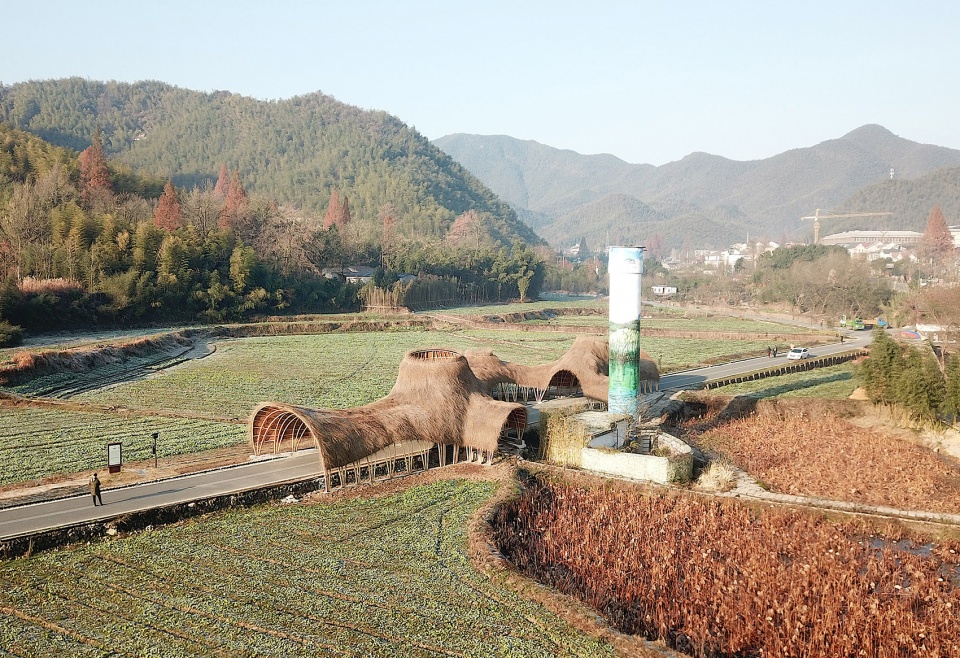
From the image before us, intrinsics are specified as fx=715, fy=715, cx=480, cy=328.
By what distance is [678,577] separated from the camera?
37.6 ft

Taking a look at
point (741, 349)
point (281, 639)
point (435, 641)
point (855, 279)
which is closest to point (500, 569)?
point (435, 641)

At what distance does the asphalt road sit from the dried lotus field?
17.3 feet

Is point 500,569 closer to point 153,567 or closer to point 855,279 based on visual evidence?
Answer: point 153,567

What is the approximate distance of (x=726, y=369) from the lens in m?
33.1

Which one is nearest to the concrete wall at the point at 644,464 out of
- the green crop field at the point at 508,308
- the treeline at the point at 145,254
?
the treeline at the point at 145,254

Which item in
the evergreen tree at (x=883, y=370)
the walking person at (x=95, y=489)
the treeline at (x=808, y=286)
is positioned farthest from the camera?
the treeline at (x=808, y=286)

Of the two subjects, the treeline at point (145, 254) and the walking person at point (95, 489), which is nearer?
the walking person at point (95, 489)

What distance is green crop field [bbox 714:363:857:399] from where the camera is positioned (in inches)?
1077

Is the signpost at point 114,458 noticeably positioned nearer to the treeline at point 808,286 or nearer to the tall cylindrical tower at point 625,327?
the tall cylindrical tower at point 625,327

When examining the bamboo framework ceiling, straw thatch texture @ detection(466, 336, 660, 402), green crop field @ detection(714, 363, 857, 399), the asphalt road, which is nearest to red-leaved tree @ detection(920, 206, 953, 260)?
green crop field @ detection(714, 363, 857, 399)

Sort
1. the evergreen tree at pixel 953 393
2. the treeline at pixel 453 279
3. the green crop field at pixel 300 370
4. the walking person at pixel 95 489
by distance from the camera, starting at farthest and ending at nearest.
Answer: the treeline at pixel 453 279, the green crop field at pixel 300 370, the evergreen tree at pixel 953 393, the walking person at pixel 95 489

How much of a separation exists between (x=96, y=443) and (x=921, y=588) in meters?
18.2

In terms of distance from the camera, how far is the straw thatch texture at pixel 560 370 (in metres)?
23.1

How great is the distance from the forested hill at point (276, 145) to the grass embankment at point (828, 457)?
276 ft
